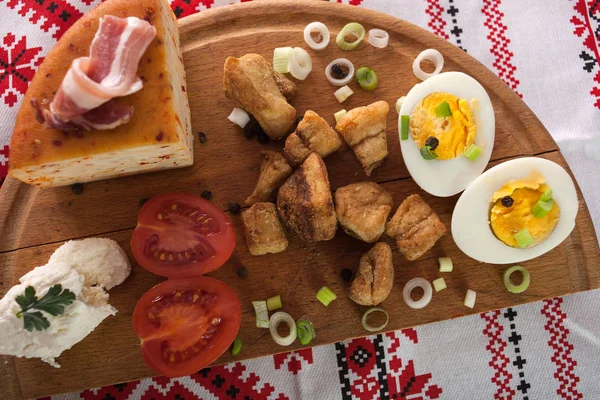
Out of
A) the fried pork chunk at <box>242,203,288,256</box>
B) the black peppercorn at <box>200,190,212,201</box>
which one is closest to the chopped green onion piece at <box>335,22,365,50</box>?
the fried pork chunk at <box>242,203,288,256</box>

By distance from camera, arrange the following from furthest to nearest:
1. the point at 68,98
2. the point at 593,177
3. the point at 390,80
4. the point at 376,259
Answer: the point at 593,177 → the point at 390,80 → the point at 376,259 → the point at 68,98

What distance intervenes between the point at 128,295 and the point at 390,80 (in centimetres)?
247

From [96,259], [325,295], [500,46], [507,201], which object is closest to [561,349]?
[507,201]

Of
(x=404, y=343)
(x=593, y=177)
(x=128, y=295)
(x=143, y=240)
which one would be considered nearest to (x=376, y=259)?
(x=404, y=343)

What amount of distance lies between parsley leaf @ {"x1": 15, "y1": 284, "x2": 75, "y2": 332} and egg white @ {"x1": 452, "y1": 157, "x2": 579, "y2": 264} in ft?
8.38

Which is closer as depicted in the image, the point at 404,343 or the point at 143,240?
the point at 143,240

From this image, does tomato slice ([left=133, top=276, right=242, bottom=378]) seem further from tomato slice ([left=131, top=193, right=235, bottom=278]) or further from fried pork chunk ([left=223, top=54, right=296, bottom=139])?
fried pork chunk ([left=223, top=54, right=296, bottom=139])

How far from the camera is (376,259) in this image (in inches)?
128

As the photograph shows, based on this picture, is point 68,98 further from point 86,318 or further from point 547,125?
point 547,125

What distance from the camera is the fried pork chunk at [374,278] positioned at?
10.5 feet

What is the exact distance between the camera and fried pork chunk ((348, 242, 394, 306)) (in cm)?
321

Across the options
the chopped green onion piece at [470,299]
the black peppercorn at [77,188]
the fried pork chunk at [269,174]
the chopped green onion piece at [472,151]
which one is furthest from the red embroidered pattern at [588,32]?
the black peppercorn at [77,188]

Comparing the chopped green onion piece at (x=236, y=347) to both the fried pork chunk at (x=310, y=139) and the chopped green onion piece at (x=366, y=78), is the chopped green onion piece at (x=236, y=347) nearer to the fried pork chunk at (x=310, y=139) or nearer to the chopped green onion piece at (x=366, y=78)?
the fried pork chunk at (x=310, y=139)

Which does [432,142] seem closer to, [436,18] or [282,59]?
[282,59]
